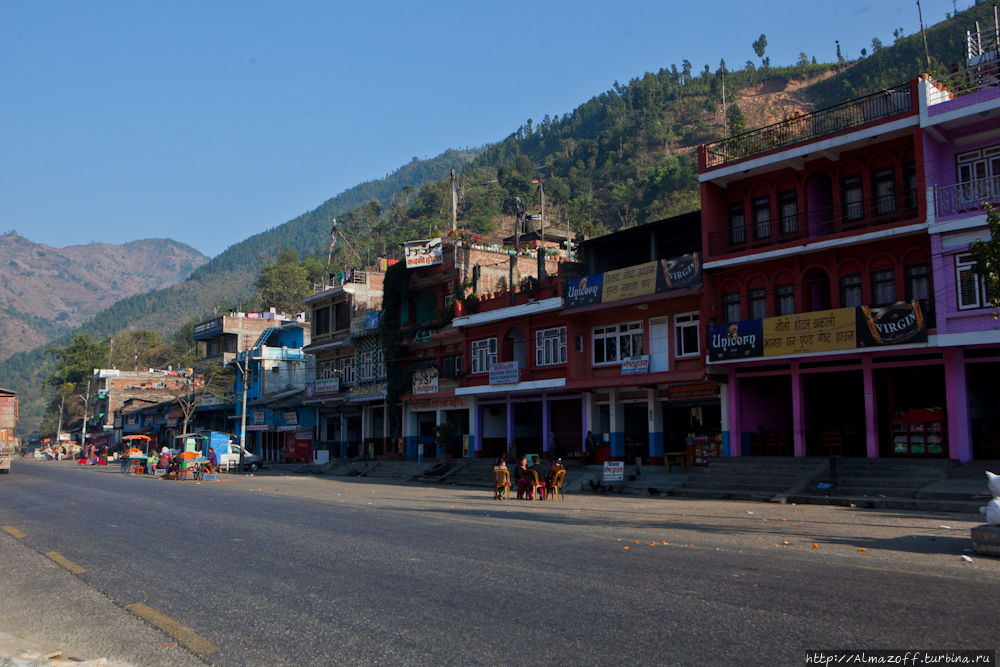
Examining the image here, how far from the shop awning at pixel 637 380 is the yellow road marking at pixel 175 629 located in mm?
24097

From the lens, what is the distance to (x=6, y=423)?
36.3m

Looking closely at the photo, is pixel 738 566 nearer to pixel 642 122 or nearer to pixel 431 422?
pixel 431 422

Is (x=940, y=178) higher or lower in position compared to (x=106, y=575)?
higher

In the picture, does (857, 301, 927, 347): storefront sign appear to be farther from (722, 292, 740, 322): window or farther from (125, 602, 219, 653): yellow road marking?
(125, 602, 219, 653): yellow road marking

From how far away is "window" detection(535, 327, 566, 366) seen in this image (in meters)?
36.2

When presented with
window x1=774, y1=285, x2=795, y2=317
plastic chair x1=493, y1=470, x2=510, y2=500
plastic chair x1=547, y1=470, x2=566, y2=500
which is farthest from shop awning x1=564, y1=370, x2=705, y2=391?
plastic chair x1=493, y1=470, x2=510, y2=500

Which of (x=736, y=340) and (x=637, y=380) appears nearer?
(x=736, y=340)

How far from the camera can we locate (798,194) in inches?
1098

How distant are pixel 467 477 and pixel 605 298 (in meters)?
11.1

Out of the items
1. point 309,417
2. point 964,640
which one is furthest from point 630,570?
point 309,417

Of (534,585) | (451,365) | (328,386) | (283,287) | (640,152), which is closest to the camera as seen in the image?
(534,585)

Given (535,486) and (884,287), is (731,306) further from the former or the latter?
(535,486)

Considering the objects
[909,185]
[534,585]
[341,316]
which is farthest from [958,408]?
[341,316]

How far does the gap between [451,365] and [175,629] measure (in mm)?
37017
